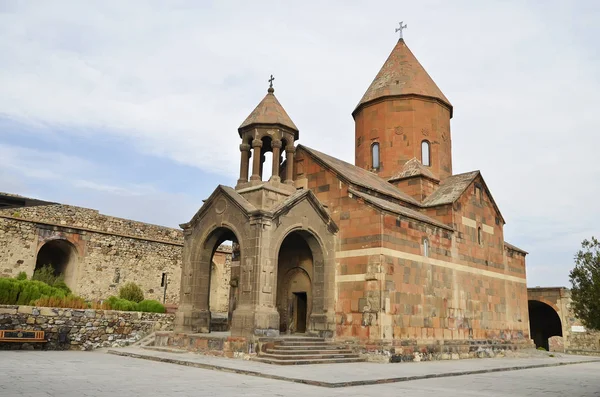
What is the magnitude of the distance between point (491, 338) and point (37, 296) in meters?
14.3

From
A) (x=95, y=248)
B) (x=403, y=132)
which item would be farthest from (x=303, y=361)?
(x=95, y=248)

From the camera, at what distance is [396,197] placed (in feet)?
53.7

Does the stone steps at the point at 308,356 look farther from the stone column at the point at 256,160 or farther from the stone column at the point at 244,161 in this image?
the stone column at the point at 244,161

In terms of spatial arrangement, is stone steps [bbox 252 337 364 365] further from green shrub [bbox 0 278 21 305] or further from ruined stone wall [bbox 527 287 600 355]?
ruined stone wall [bbox 527 287 600 355]

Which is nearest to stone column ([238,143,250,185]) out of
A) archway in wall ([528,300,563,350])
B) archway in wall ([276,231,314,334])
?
archway in wall ([276,231,314,334])

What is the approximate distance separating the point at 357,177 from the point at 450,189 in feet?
13.0

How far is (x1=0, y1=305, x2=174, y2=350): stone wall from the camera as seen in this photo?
1233cm

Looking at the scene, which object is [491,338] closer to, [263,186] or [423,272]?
[423,272]

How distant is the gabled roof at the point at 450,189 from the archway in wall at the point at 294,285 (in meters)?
4.94

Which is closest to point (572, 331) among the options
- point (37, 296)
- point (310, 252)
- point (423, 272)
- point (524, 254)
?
point (524, 254)

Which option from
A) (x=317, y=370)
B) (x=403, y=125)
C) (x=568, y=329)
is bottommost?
(x=317, y=370)

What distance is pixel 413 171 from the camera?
18.7 m

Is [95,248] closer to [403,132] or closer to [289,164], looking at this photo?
[289,164]

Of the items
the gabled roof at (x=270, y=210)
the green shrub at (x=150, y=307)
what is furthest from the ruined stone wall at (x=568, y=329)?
the green shrub at (x=150, y=307)
